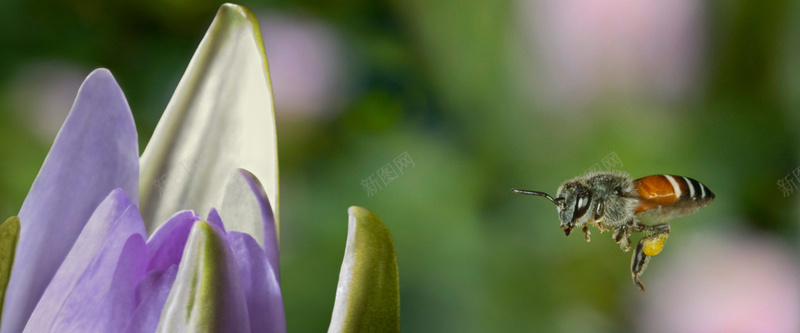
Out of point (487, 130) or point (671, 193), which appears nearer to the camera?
point (671, 193)

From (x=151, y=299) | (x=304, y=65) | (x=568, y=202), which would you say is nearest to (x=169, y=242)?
(x=151, y=299)

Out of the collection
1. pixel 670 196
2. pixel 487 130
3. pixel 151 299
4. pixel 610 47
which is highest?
pixel 610 47

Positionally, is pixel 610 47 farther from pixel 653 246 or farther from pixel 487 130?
pixel 653 246

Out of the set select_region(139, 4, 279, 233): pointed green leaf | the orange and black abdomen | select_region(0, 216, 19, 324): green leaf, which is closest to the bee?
the orange and black abdomen

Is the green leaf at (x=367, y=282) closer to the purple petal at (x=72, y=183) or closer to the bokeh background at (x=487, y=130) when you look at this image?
the purple petal at (x=72, y=183)

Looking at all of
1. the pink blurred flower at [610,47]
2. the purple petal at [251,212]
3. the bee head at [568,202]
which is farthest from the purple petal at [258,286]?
the pink blurred flower at [610,47]

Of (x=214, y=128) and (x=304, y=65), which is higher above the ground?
(x=304, y=65)

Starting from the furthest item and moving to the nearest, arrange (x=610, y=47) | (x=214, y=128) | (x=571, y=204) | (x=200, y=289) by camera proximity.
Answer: (x=610, y=47) < (x=571, y=204) < (x=214, y=128) < (x=200, y=289)
